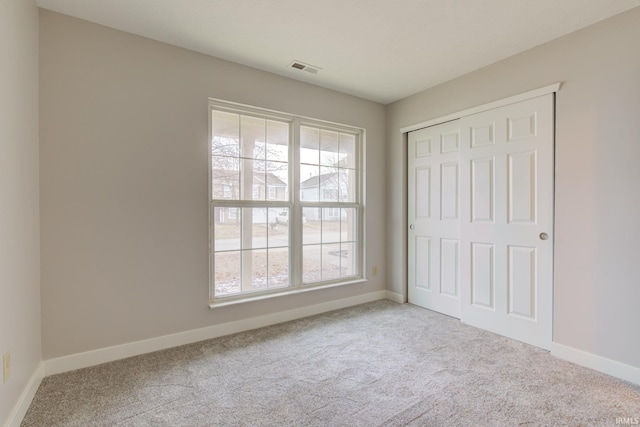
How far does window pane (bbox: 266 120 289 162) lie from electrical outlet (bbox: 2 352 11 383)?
2.30 meters

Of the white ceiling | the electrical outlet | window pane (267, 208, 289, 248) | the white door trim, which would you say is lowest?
the electrical outlet

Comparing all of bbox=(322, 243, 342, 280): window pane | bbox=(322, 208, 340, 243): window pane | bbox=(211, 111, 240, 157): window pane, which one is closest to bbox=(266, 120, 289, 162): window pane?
bbox=(211, 111, 240, 157): window pane

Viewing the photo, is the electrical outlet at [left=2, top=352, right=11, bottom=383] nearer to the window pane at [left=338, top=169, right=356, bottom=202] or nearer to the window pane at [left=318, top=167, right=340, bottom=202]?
the window pane at [left=318, top=167, right=340, bottom=202]

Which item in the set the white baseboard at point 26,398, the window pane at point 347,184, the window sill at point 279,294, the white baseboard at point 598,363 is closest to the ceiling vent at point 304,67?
the window pane at point 347,184

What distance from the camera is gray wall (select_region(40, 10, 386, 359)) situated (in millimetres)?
2123

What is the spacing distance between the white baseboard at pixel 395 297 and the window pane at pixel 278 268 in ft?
4.86

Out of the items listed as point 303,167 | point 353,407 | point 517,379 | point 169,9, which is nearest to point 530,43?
point 303,167

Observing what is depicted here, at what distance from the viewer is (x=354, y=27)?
2.29 metres

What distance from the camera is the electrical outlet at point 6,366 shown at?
57.7 inches

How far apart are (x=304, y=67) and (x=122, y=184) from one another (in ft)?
6.32

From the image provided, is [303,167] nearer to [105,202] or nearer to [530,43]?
[105,202]

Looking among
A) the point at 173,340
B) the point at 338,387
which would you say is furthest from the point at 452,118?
the point at 173,340

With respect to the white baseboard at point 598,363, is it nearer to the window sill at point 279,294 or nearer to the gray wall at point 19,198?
the window sill at point 279,294

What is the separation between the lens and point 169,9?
2096 millimetres
